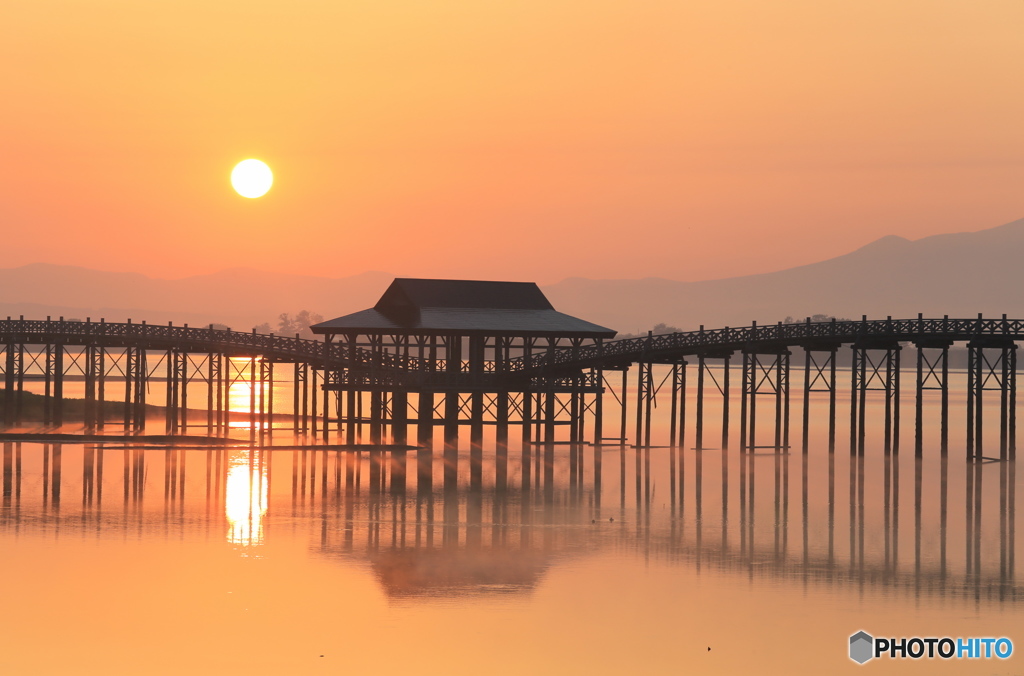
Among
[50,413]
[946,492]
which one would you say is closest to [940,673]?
[946,492]

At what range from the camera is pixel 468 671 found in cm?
2216

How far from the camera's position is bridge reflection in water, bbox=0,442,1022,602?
31419 mm

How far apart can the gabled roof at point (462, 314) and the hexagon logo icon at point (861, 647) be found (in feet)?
132

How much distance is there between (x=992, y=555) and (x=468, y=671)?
1829cm

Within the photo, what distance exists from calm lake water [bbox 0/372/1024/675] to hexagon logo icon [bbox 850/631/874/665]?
265 mm

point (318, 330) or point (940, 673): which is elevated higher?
point (318, 330)

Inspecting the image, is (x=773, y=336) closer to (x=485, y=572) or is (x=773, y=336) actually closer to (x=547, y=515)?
(x=547, y=515)

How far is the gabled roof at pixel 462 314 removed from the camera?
211ft

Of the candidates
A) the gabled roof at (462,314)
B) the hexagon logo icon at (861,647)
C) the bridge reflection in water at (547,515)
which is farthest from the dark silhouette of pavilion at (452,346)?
the hexagon logo icon at (861,647)

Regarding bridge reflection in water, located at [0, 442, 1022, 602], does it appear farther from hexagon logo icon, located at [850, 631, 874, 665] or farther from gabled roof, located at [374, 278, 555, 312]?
gabled roof, located at [374, 278, 555, 312]

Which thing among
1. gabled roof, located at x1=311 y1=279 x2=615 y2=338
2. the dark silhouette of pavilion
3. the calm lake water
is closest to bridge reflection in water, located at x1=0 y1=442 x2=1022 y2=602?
the calm lake water

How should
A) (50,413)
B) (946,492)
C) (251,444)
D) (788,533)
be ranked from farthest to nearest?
1. (50,413)
2. (251,444)
3. (946,492)
4. (788,533)

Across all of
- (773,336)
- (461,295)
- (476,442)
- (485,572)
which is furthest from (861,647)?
(461,295)

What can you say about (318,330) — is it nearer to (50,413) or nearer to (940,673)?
(50,413)
